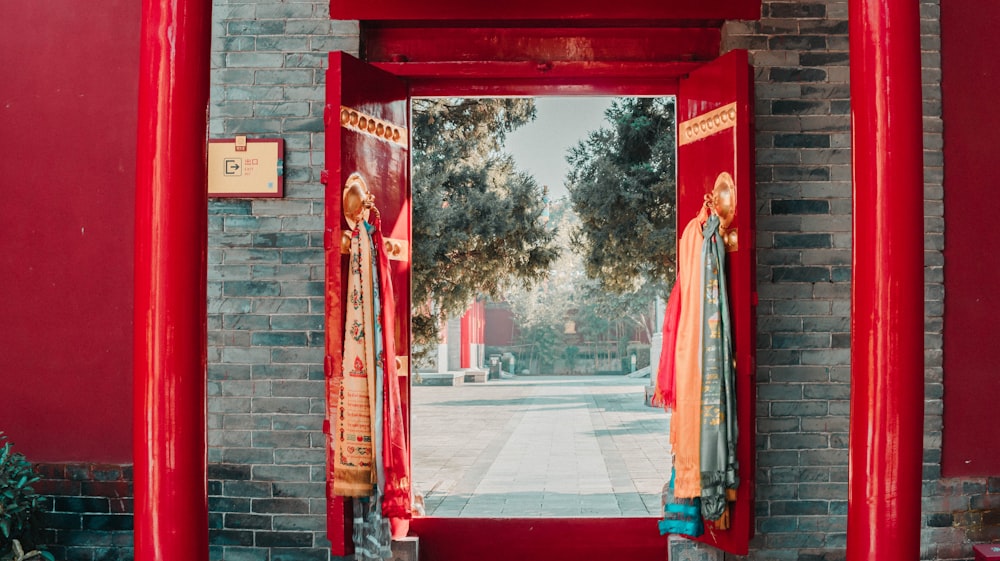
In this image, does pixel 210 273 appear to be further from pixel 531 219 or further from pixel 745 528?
pixel 531 219

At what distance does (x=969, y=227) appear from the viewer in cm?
416

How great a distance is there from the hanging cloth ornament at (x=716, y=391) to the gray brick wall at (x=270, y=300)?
6.16 feet

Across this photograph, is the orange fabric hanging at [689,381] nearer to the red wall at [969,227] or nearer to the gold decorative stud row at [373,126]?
the red wall at [969,227]

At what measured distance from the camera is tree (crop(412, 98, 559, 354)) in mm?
9242

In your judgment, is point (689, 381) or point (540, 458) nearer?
point (689, 381)

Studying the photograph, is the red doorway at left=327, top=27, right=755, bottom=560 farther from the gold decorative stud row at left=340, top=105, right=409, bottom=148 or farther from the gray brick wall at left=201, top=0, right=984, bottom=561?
the gray brick wall at left=201, top=0, right=984, bottom=561

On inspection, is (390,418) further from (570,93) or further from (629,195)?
(629,195)

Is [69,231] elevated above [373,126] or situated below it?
below

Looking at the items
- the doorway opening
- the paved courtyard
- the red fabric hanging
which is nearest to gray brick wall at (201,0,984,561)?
the red fabric hanging

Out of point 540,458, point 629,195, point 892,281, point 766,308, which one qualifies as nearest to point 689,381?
point 766,308

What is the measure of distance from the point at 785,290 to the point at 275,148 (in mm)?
2678

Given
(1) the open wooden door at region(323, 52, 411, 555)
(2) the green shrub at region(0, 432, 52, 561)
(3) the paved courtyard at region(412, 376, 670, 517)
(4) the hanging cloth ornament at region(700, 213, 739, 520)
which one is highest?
(1) the open wooden door at region(323, 52, 411, 555)

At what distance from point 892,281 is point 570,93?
244cm

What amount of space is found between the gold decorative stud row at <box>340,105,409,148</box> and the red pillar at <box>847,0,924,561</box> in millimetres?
2224
